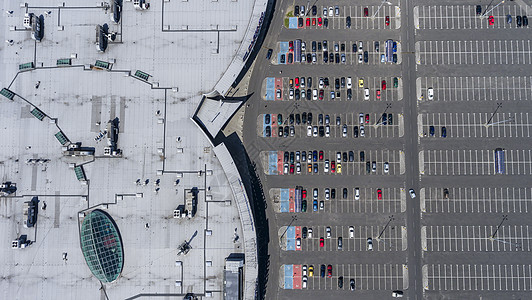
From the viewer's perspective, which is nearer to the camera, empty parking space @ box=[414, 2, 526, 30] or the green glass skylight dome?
the green glass skylight dome

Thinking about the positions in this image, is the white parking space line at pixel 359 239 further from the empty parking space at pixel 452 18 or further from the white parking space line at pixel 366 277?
the empty parking space at pixel 452 18

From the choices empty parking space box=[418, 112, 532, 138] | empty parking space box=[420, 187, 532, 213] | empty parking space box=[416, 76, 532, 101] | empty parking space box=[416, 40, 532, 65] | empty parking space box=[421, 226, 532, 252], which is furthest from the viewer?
empty parking space box=[416, 40, 532, 65]

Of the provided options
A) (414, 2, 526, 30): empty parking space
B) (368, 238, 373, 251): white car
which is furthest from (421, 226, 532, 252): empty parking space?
(414, 2, 526, 30): empty parking space

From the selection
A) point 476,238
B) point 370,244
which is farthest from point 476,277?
point 370,244

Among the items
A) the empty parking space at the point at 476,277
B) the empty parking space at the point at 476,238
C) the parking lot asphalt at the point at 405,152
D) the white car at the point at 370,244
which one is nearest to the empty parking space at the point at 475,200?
the parking lot asphalt at the point at 405,152

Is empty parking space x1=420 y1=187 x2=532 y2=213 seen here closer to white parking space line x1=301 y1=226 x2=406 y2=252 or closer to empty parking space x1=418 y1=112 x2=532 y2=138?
white parking space line x1=301 y1=226 x2=406 y2=252

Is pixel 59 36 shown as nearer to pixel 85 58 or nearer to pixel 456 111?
pixel 85 58
